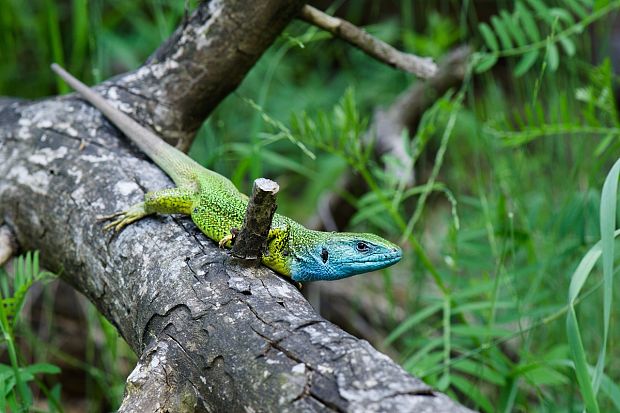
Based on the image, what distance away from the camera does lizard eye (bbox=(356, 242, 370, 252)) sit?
2801 millimetres

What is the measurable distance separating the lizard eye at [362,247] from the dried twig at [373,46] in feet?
3.10

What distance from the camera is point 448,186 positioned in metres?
5.38

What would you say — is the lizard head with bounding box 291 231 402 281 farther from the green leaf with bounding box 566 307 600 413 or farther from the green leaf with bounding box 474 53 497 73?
the green leaf with bounding box 474 53 497 73

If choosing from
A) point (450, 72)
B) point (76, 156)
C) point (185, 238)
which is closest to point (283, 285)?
point (185, 238)

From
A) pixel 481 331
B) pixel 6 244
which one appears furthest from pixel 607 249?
pixel 6 244

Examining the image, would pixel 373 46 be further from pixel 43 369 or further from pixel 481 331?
pixel 43 369

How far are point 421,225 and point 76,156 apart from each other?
6.55 feet

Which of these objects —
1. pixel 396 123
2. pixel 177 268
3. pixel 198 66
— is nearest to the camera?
pixel 177 268

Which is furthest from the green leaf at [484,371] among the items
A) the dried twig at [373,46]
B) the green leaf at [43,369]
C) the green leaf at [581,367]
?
the green leaf at [43,369]

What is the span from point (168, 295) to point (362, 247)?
83cm

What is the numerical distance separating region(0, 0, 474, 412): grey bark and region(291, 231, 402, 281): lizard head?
1.27 feet

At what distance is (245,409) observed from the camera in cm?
188

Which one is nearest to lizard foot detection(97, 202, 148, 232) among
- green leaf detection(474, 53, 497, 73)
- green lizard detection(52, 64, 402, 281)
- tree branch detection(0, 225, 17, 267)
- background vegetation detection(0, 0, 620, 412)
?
green lizard detection(52, 64, 402, 281)

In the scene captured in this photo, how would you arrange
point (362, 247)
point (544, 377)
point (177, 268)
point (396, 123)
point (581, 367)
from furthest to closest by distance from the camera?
point (396, 123) < point (544, 377) < point (362, 247) < point (177, 268) < point (581, 367)
